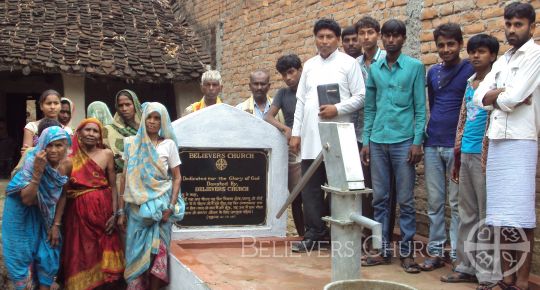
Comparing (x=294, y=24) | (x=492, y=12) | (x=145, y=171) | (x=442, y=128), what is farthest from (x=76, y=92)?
(x=442, y=128)

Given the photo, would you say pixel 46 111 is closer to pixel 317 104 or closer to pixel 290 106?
pixel 290 106

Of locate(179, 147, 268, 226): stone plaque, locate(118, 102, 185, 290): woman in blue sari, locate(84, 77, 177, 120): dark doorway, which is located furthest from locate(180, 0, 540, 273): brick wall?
locate(118, 102, 185, 290): woman in blue sari

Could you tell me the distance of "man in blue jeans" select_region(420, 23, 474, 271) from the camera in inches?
152

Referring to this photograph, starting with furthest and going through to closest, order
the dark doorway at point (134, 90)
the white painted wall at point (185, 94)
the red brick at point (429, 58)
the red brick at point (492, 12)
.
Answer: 1. the dark doorway at point (134, 90)
2. the white painted wall at point (185, 94)
3. the red brick at point (429, 58)
4. the red brick at point (492, 12)

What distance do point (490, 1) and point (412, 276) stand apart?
2.26 m

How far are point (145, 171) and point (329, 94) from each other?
4.86ft

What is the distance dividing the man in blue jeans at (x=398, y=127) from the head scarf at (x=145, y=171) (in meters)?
1.56

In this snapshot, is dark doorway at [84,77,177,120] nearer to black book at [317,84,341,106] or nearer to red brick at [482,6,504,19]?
black book at [317,84,341,106]

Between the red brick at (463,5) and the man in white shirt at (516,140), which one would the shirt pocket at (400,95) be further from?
the red brick at (463,5)

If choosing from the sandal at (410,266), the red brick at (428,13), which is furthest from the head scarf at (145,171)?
the red brick at (428,13)

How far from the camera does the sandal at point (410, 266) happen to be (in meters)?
3.91

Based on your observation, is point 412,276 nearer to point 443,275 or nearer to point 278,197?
point 443,275

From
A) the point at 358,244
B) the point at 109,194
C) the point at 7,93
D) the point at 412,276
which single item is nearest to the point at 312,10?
the point at 109,194

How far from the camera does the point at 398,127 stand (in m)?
4.04
